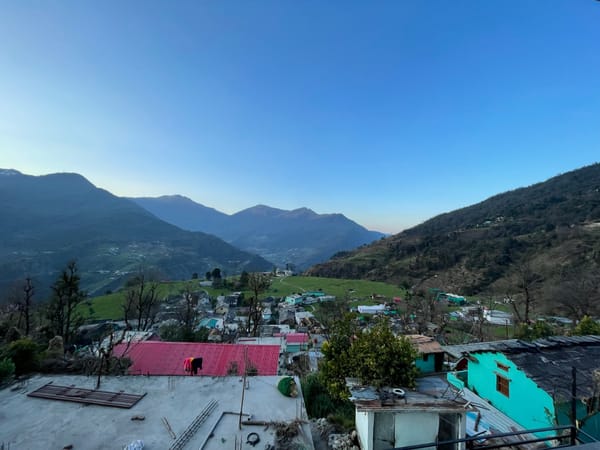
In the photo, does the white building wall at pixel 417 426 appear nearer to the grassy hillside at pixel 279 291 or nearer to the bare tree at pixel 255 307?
the bare tree at pixel 255 307

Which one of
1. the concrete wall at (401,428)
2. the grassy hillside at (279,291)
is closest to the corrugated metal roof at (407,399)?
the concrete wall at (401,428)

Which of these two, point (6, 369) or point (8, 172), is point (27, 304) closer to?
point (6, 369)

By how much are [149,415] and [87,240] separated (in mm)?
137763

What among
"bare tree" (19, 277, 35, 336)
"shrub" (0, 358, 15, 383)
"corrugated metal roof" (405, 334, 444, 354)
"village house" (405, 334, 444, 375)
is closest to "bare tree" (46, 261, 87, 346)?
"bare tree" (19, 277, 35, 336)

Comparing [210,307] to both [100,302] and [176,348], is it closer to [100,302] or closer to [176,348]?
[100,302]

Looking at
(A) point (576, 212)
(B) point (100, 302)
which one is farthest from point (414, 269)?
(B) point (100, 302)

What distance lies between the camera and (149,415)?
614 centimetres

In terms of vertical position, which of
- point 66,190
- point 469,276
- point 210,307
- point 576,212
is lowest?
point 210,307

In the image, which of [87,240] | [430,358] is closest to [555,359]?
[430,358]

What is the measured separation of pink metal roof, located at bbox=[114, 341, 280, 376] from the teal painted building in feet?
26.2

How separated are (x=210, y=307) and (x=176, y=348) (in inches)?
1271

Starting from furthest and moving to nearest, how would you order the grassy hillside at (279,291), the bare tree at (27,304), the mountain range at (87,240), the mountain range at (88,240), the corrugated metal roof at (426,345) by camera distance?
1. the mountain range at (88,240)
2. the mountain range at (87,240)
3. the grassy hillside at (279,291)
4. the bare tree at (27,304)
5. the corrugated metal roof at (426,345)

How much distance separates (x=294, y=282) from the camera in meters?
61.3

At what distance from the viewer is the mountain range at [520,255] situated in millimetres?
30750
